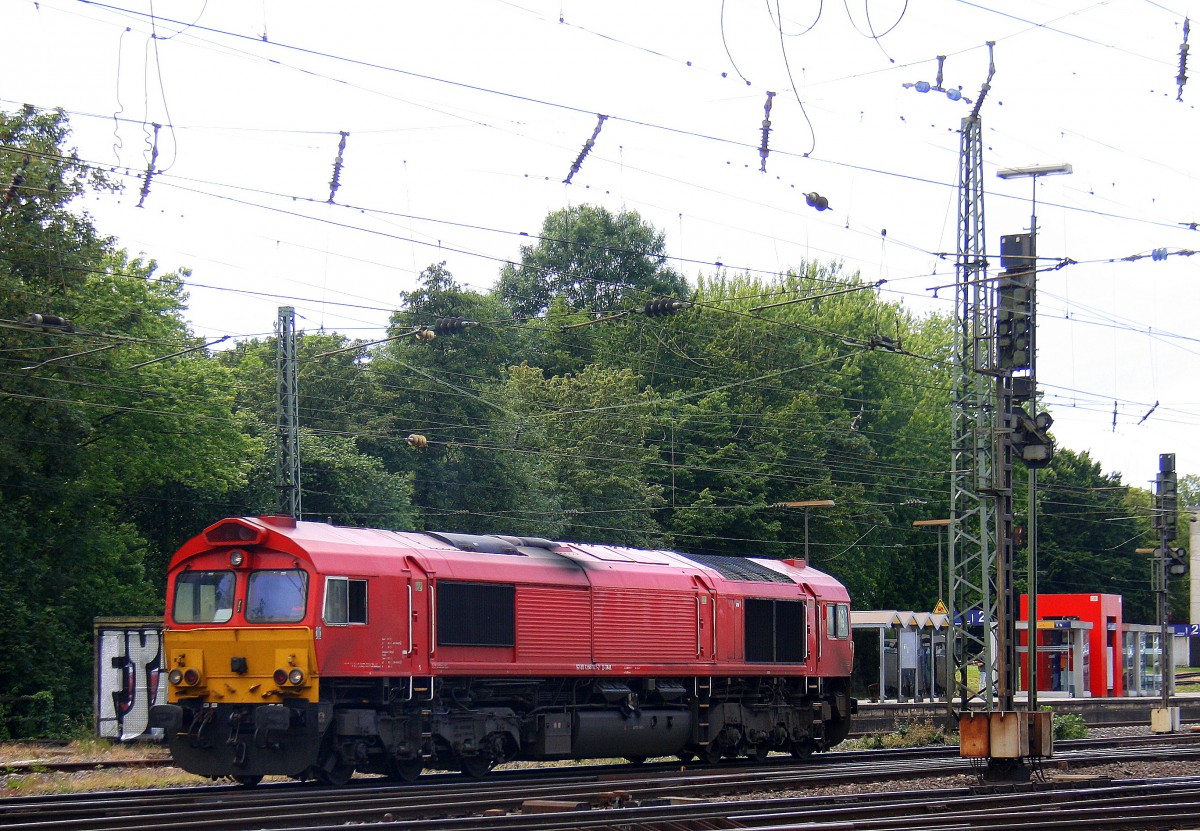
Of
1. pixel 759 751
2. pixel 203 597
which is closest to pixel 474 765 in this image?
pixel 203 597

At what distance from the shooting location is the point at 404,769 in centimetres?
1984

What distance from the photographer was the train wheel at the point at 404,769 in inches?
776

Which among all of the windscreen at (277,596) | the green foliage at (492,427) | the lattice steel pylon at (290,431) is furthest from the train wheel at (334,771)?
the lattice steel pylon at (290,431)

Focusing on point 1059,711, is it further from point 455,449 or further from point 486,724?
point 486,724

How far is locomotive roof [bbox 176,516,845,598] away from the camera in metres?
19.1

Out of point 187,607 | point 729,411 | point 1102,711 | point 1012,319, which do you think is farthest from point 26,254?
point 1102,711

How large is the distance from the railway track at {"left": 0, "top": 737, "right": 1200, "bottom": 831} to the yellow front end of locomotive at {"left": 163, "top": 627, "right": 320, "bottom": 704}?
4.05 feet

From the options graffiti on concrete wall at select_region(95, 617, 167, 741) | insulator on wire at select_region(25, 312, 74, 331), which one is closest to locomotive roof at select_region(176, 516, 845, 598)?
insulator on wire at select_region(25, 312, 74, 331)

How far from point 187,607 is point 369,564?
105 inches

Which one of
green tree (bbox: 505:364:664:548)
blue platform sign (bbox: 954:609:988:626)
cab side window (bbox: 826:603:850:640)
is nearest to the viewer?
cab side window (bbox: 826:603:850:640)

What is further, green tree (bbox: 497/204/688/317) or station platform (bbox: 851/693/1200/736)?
green tree (bbox: 497/204/688/317)

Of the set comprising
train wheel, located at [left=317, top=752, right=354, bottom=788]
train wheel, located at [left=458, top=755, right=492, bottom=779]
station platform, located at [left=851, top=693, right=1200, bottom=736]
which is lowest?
station platform, located at [left=851, top=693, right=1200, bottom=736]

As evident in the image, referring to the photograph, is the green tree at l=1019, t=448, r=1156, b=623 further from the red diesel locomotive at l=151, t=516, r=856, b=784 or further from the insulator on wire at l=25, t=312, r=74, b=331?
the insulator on wire at l=25, t=312, r=74, b=331

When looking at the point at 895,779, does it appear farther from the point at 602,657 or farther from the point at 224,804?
the point at 224,804
